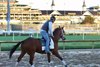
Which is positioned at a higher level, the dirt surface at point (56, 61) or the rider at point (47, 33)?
the rider at point (47, 33)

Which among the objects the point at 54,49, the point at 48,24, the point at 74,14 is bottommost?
the point at 74,14

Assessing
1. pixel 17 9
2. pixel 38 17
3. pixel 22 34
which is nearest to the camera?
pixel 22 34

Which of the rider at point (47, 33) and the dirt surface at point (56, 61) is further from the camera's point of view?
the dirt surface at point (56, 61)

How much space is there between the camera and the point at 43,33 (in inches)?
448

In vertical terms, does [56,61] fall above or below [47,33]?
below

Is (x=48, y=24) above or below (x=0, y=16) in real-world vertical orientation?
above

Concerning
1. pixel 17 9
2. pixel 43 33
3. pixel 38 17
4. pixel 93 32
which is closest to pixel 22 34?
pixel 93 32

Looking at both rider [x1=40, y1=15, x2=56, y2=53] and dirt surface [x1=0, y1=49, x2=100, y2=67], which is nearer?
rider [x1=40, y1=15, x2=56, y2=53]

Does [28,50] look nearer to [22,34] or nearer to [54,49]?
[54,49]

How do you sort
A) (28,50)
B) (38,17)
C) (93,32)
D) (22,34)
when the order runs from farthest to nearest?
(38,17)
(93,32)
(22,34)
(28,50)

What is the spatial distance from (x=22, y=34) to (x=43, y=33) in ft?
88.5

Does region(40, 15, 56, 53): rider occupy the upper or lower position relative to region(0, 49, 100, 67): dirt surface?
upper

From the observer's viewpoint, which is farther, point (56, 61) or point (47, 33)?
point (56, 61)

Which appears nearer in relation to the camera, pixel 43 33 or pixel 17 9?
pixel 43 33
